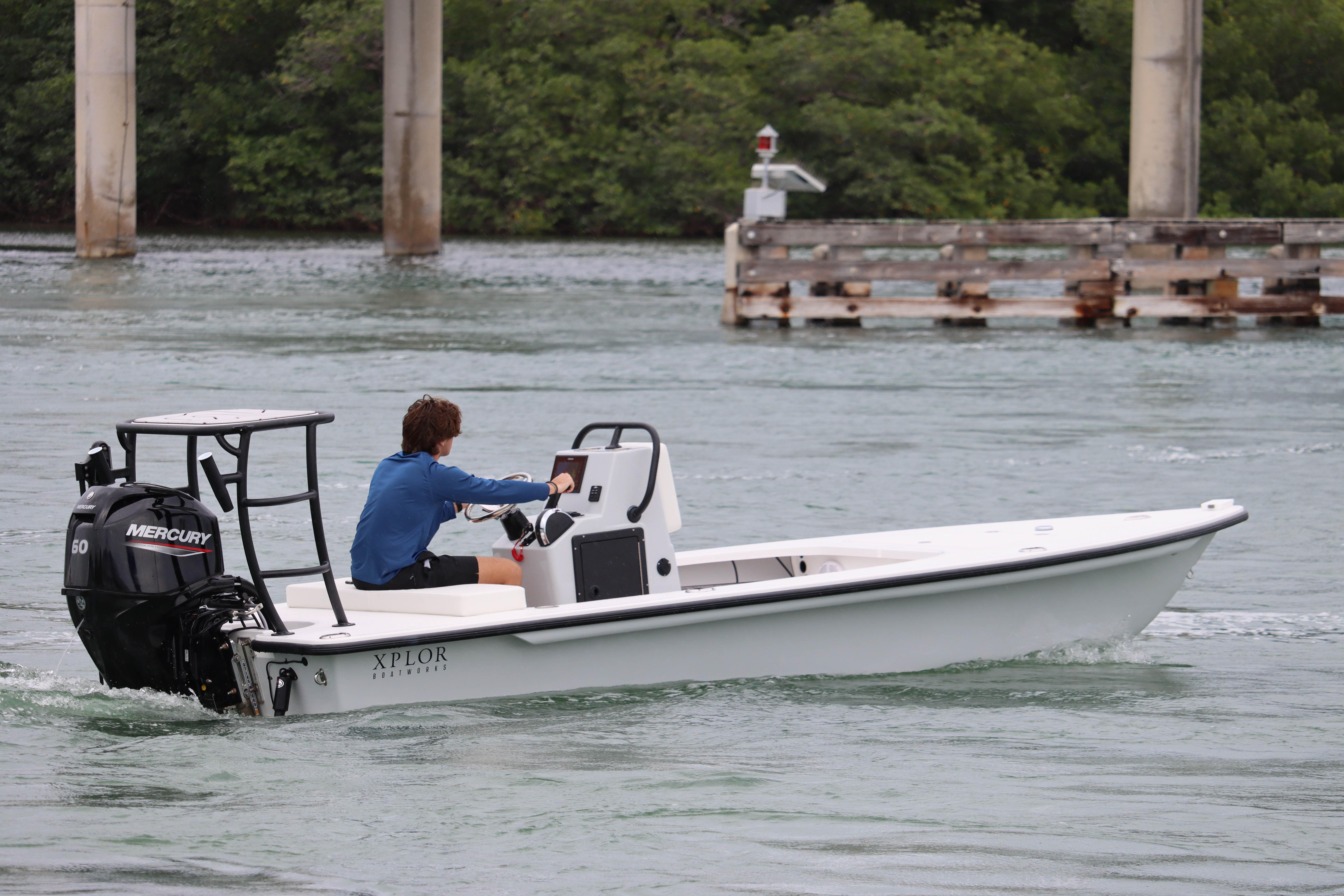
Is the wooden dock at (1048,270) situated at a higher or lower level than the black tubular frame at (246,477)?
higher

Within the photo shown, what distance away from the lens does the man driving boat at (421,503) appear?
6.77 m

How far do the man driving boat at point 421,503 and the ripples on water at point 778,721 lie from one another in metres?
0.49

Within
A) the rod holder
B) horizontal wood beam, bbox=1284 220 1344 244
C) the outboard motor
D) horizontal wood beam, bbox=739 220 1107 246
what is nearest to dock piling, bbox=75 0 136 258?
horizontal wood beam, bbox=739 220 1107 246

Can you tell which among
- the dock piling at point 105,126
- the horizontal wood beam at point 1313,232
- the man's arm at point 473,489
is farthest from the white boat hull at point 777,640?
the dock piling at point 105,126

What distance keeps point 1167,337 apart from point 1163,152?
999 cm

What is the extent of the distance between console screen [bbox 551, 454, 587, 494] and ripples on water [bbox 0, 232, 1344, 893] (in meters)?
0.81

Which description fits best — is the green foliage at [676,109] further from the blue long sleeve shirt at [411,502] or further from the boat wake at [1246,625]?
the blue long sleeve shirt at [411,502]

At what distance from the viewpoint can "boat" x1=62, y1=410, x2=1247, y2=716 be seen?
6281mm

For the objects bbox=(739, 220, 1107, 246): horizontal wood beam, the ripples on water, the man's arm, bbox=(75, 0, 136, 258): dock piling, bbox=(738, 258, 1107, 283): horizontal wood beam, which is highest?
bbox=(75, 0, 136, 258): dock piling

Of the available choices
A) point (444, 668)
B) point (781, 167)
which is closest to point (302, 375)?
point (781, 167)

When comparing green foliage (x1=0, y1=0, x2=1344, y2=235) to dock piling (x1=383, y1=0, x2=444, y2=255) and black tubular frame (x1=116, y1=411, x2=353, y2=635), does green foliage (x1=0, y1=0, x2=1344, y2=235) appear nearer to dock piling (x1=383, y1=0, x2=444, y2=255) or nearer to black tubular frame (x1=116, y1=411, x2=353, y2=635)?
A: dock piling (x1=383, y1=0, x2=444, y2=255)

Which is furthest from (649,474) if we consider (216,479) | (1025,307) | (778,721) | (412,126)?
(412,126)

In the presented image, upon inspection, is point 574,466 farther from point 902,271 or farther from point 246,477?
point 902,271

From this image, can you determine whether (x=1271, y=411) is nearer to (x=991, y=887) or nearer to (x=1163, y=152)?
(x=991, y=887)
